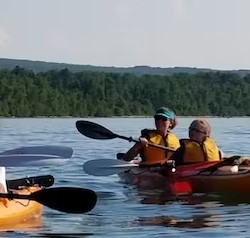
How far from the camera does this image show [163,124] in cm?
1302

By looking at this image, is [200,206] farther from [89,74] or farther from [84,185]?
[89,74]

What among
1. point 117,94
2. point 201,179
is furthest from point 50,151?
point 117,94

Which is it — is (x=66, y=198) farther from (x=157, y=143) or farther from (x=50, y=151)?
(x=157, y=143)

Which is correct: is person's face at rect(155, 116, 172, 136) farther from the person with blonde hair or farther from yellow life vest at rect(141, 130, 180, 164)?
the person with blonde hair

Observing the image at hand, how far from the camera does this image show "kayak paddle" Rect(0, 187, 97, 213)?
9062mm

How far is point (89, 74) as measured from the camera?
114 m

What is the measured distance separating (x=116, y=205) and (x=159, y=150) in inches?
73.1

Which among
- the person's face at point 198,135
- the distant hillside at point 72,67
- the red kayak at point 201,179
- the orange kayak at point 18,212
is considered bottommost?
the orange kayak at point 18,212

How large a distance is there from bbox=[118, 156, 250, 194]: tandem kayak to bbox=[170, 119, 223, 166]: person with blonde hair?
6.0 inches

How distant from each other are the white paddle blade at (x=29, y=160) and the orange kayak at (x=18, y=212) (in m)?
0.49

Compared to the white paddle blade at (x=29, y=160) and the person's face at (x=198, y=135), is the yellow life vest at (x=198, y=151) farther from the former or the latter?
the white paddle blade at (x=29, y=160)

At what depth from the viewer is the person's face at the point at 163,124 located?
12.9 m

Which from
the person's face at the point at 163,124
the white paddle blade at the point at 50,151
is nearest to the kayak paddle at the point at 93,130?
the person's face at the point at 163,124

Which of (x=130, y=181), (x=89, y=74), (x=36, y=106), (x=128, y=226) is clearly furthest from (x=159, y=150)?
(x=89, y=74)
